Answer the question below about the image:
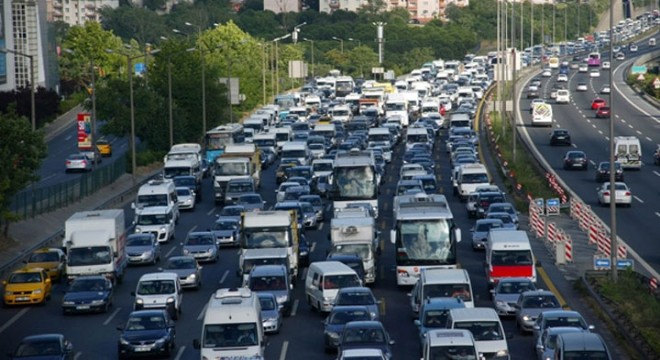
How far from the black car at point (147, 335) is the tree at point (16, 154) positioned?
22.2 metres

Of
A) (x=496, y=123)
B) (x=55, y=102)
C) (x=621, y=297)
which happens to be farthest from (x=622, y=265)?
(x=55, y=102)

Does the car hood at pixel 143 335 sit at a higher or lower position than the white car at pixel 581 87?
lower

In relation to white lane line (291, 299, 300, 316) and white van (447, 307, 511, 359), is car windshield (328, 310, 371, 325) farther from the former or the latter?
white lane line (291, 299, 300, 316)

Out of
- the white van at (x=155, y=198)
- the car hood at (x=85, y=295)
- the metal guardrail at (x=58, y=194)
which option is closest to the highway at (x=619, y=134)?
the white van at (x=155, y=198)

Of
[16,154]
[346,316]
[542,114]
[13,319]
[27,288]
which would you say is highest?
[16,154]

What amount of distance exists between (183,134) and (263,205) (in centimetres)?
3699

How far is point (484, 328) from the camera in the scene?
37.3m

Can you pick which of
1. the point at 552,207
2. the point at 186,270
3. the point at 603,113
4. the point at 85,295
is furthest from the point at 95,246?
the point at 603,113

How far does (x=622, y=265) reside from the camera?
168 feet

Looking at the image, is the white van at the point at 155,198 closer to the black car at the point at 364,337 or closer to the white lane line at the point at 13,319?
the white lane line at the point at 13,319

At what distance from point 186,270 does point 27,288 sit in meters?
5.44

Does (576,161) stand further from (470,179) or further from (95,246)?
(95,246)

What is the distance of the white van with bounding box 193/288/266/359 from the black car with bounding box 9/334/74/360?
11.0 feet

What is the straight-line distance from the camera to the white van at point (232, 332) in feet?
123
